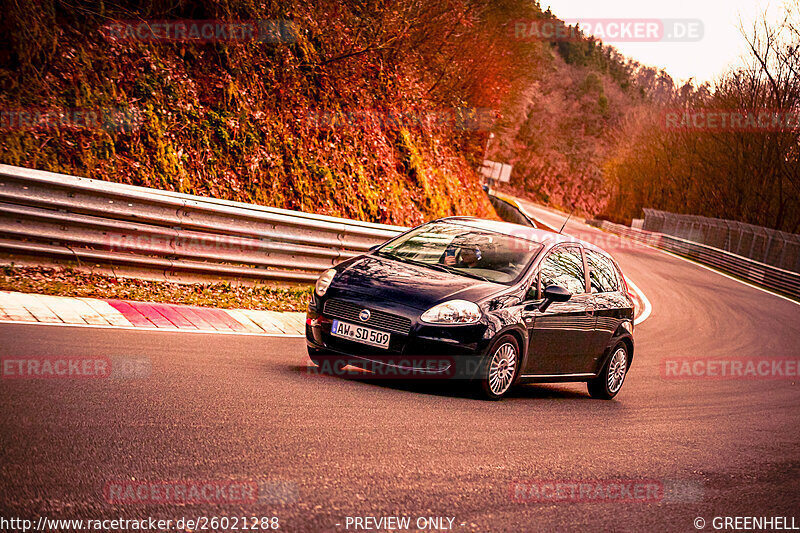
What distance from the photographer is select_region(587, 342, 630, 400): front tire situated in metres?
9.37

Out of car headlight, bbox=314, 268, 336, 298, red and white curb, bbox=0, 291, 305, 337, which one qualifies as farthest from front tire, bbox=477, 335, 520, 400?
red and white curb, bbox=0, 291, 305, 337

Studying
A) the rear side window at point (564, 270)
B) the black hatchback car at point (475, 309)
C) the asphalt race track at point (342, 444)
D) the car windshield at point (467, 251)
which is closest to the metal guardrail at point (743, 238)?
the asphalt race track at point (342, 444)

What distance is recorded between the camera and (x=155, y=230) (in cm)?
980

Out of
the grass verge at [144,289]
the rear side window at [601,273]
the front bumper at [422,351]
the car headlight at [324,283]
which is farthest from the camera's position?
the rear side window at [601,273]

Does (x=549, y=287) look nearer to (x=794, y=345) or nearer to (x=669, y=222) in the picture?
(x=794, y=345)

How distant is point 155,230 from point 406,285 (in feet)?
12.6

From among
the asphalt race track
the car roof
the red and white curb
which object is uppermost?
the car roof

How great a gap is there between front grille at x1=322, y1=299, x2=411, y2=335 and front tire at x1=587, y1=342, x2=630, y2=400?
3208mm

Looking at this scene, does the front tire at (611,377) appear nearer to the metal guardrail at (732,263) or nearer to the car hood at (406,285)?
the car hood at (406,285)

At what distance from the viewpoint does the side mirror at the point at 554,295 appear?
307 inches

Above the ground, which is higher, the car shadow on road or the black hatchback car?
the black hatchback car

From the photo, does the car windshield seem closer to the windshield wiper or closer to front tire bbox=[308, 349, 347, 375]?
the windshield wiper

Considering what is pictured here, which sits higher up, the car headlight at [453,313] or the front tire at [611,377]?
the car headlight at [453,313]

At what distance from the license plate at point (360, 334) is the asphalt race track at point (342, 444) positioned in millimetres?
390
